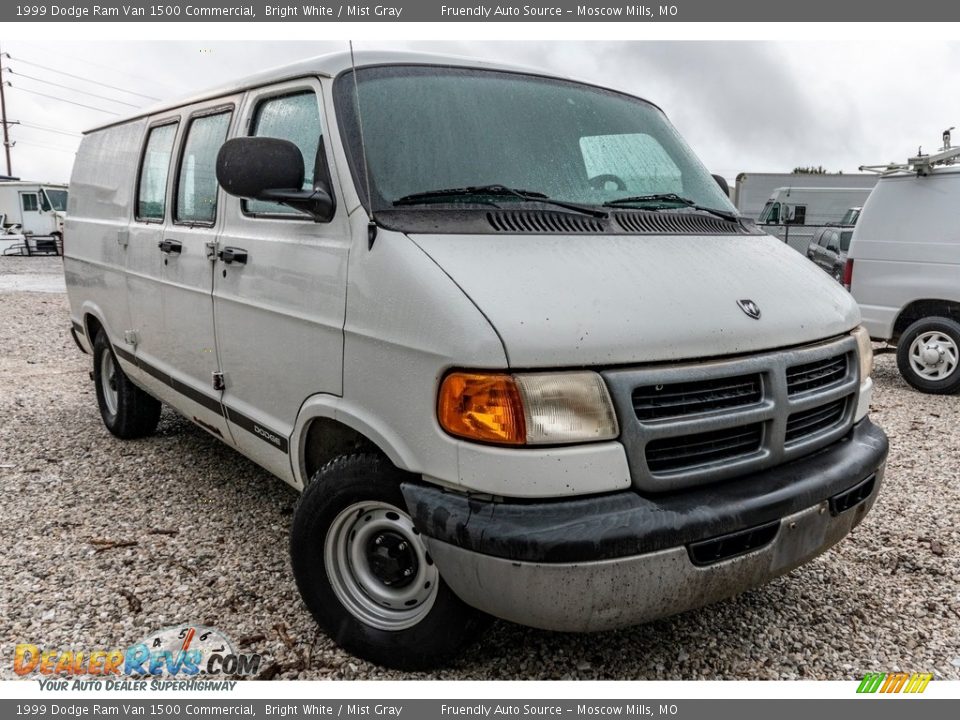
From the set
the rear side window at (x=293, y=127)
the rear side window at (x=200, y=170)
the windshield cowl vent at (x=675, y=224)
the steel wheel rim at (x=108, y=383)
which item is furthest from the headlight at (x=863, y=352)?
the steel wheel rim at (x=108, y=383)

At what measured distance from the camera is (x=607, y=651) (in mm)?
2906

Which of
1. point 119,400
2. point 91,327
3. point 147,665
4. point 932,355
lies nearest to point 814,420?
point 147,665

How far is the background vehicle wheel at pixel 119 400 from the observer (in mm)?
5355

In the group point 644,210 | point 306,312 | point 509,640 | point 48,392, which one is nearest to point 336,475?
point 306,312

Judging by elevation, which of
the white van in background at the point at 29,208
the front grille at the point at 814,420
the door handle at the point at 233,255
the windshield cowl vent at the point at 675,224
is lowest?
the white van in background at the point at 29,208

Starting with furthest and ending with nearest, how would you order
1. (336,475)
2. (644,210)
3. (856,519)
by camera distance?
(644,210)
(856,519)
(336,475)

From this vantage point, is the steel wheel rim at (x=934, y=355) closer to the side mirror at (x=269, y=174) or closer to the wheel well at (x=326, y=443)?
the wheel well at (x=326, y=443)

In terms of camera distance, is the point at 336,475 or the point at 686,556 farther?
the point at 336,475

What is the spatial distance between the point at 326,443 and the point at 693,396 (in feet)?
4.69

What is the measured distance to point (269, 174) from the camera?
269cm

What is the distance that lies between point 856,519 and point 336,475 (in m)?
1.96

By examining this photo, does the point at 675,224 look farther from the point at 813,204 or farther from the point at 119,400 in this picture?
the point at 813,204

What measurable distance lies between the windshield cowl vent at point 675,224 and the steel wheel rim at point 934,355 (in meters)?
5.35
